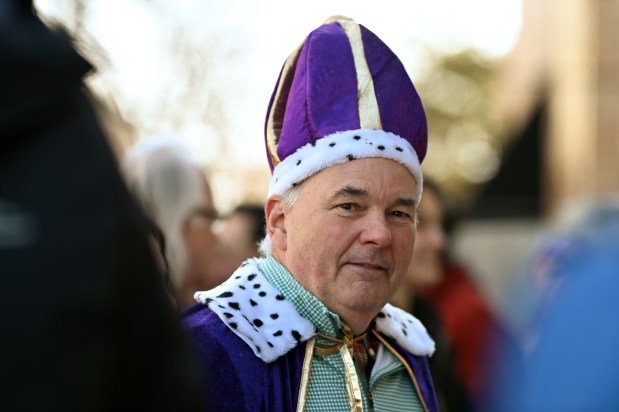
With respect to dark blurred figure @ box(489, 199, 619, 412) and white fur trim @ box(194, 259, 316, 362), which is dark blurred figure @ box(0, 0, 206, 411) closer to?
dark blurred figure @ box(489, 199, 619, 412)

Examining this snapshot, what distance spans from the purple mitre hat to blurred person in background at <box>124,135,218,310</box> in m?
1.55

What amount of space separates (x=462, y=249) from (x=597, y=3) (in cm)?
566

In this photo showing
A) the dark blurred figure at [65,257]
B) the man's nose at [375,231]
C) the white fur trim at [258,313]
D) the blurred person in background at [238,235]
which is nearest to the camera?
the dark blurred figure at [65,257]

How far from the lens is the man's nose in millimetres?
3129

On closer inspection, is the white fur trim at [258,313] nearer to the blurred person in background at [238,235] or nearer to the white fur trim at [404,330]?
the white fur trim at [404,330]

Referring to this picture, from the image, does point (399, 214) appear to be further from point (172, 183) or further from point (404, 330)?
point (172, 183)

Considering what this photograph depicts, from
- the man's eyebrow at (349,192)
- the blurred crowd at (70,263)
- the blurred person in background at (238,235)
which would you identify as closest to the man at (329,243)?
the man's eyebrow at (349,192)

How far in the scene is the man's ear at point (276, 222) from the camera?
3277 mm

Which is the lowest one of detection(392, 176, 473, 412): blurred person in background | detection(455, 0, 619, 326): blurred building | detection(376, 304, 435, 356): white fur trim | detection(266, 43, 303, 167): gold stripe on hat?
detection(455, 0, 619, 326): blurred building

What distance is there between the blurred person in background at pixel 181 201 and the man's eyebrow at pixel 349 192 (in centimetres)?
172

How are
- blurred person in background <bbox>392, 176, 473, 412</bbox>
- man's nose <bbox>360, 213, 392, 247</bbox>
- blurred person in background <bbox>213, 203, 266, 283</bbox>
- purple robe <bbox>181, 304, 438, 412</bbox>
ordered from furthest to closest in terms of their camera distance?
blurred person in background <bbox>213, 203, 266, 283</bbox>
blurred person in background <bbox>392, 176, 473, 412</bbox>
man's nose <bbox>360, 213, 392, 247</bbox>
purple robe <bbox>181, 304, 438, 412</bbox>

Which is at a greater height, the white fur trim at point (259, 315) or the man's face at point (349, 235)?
the man's face at point (349, 235)

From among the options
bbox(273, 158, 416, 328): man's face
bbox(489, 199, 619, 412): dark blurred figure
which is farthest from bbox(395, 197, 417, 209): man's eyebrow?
bbox(489, 199, 619, 412): dark blurred figure

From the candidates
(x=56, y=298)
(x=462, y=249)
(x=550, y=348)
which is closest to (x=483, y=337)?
(x=550, y=348)
